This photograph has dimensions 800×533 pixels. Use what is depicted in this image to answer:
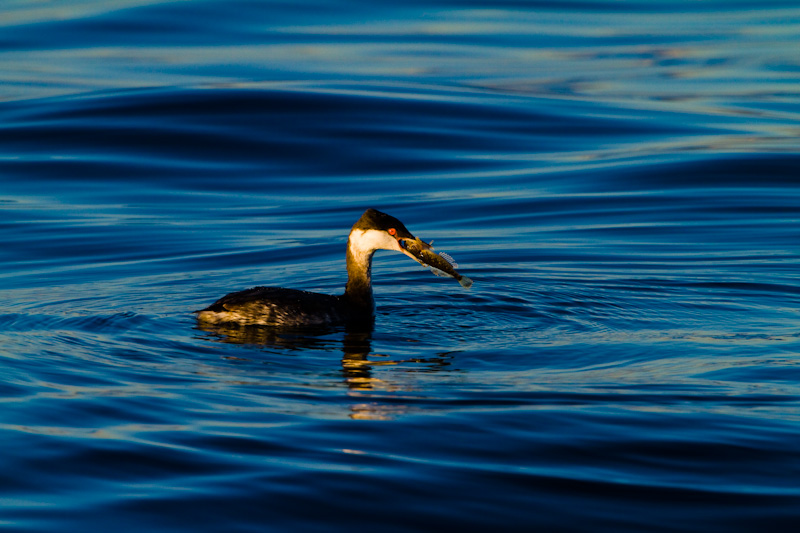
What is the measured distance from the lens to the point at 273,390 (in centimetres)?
798

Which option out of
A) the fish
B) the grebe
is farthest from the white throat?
the fish

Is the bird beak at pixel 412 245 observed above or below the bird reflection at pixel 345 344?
above

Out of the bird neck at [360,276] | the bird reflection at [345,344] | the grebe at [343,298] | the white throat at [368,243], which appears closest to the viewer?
the bird reflection at [345,344]

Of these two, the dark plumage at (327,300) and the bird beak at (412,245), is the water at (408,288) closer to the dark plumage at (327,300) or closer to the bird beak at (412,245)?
the dark plumage at (327,300)

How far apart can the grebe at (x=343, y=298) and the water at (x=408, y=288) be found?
18 centimetres

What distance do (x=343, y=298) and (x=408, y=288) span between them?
156cm

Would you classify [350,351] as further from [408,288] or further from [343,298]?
[408,288]

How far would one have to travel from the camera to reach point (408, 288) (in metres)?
11.9

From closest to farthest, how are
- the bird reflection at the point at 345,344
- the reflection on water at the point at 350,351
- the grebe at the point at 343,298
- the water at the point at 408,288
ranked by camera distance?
the water at the point at 408,288 < the reflection on water at the point at 350,351 < the bird reflection at the point at 345,344 < the grebe at the point at 343,298

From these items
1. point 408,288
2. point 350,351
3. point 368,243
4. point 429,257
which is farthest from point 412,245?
point 408,288

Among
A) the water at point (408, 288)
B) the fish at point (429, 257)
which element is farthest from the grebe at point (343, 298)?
the water at point (408, 288)

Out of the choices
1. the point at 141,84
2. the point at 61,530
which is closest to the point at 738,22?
the point at 141,84

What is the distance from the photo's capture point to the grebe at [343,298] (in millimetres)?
9820

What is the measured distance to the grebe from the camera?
387 inches
